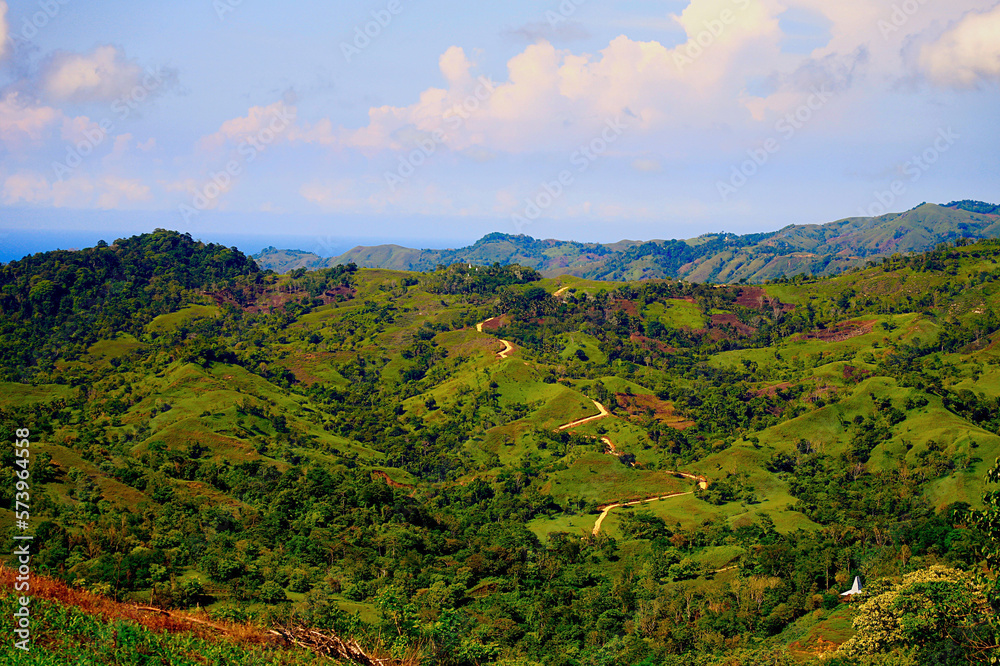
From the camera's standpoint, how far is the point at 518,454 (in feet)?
255

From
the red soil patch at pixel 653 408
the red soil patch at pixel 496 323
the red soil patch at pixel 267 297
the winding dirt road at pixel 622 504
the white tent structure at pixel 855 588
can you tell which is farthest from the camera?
the red soil patch at pixel 267 297

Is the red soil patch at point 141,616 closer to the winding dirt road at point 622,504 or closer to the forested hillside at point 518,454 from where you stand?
the forested hillside at point 518,454

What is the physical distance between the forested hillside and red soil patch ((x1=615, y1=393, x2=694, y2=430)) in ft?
2.21

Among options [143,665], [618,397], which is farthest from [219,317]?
[143,665]

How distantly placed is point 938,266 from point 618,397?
3022 inches

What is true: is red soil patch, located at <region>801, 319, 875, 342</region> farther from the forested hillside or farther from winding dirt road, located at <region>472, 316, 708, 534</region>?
winding dirt road, located at <region>472, 316, 708, 534</region>

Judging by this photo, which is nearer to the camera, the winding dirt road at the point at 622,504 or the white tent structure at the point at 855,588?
the white tent structure at the point at 855,588

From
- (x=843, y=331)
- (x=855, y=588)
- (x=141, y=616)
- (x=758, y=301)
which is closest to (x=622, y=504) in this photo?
(x=855, y=588)

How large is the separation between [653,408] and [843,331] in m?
44.9

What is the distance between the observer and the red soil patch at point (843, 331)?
113 m

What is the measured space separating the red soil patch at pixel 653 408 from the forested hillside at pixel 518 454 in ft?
2.21

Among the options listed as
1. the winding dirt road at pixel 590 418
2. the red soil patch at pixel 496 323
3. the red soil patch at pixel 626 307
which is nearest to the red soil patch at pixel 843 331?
the red soil patch at pixel 626 307

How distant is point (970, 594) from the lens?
24297 millimetres

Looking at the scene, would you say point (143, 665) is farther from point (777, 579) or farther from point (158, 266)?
point (158, 266)
